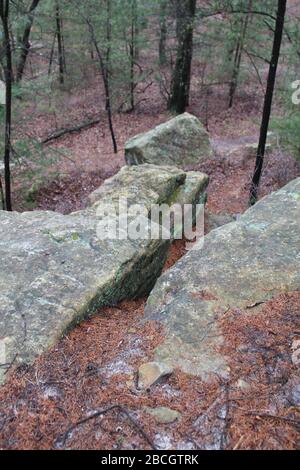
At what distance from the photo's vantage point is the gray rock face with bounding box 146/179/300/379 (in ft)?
10.3

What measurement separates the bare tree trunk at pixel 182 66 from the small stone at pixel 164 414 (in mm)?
15663

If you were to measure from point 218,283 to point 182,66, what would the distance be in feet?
50.6

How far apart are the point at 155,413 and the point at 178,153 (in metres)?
10.9

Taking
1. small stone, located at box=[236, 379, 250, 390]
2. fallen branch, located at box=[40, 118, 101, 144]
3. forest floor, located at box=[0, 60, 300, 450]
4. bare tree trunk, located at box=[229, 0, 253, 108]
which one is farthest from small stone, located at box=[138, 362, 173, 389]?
fallen branch, located at box=[40, 118, 101, 144]

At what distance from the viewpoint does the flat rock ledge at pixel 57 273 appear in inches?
131

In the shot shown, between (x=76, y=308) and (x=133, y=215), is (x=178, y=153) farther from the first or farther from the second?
(x=76, y=308)

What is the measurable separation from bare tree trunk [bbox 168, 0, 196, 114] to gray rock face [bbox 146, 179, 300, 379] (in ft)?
43.7

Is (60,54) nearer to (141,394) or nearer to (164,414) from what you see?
(141,394)

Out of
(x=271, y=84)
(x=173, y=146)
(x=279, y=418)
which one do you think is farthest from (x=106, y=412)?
(x=173, y=146)

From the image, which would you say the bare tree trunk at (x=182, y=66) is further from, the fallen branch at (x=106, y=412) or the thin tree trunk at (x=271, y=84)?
the fallen branch at (x=106, y=412)

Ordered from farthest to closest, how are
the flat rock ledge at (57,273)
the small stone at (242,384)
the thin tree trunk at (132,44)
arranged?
the thin tree trunk at (132,44)
the flat rock ledge at (57,273)
the small stone at (242,384)

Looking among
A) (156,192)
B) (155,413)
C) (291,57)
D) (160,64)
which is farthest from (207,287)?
(160,64)

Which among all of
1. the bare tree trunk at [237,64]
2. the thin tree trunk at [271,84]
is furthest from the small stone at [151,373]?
the bare tree trunk at [237,64]

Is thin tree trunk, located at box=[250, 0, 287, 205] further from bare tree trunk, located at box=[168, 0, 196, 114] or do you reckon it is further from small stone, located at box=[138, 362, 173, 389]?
bare tree trunk, located at box=[168, 0, 196, 114]
